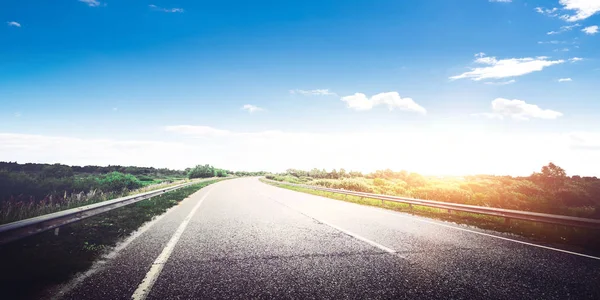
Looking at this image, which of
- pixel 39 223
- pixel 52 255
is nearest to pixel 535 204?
pixel 52 255

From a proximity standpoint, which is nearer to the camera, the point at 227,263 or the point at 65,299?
the point at 65,299

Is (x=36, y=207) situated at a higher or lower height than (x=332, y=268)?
lower

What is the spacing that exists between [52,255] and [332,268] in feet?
16.1

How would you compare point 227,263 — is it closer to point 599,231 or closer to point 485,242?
point 485,242

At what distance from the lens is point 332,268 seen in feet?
13.3

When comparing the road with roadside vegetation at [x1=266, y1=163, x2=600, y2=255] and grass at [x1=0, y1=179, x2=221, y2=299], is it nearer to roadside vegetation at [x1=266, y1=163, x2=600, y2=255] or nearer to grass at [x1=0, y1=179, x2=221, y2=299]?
grass at [x1=0, y1=179, x2=221, y2=299]

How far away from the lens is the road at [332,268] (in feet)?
10.6

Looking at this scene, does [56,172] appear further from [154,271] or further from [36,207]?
[154,271]

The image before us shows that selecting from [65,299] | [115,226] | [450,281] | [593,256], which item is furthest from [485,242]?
[115,226]

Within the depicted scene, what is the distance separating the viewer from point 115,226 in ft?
23.6

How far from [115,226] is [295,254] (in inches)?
223

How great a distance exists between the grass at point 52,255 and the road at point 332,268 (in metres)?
0.37

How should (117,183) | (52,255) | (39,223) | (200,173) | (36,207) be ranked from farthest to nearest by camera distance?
(200,173)
(117,183)
(36,207)
(39,223)
(52,255)

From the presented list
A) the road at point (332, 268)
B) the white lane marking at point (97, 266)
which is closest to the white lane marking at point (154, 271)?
the road at point (332, 268)
